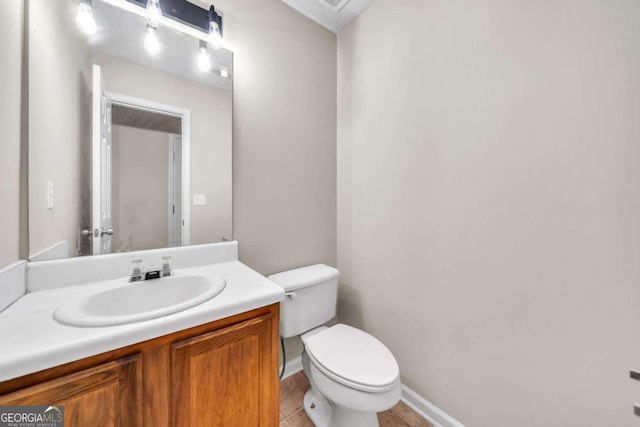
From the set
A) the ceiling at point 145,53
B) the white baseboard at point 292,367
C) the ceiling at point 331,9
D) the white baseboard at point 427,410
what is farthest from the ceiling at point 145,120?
the white baseboard at point 427,410

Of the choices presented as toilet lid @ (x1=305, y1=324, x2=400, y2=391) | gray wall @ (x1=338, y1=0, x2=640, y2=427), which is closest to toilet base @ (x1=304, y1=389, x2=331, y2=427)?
toilet lid @ (x1=305, y1=324, x2=400, y2=391)

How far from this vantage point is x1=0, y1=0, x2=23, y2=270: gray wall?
74 centimetres

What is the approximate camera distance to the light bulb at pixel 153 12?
1080mm

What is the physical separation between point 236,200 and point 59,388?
0.95m

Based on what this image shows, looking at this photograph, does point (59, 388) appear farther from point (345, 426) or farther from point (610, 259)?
point (610, 259)

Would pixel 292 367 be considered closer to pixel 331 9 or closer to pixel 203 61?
pixel 203 61

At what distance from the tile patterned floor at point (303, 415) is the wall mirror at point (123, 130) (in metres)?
1.03

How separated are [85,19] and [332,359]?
Answer: 1.81 m

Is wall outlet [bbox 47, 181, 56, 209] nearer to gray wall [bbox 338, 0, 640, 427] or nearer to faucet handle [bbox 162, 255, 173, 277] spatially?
faucet handle [bbox 162, 255, 173, 277]

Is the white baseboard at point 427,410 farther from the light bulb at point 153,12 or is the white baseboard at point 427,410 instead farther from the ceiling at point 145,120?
the light bulb at point 153,12

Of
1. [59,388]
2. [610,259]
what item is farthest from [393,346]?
[59,388]

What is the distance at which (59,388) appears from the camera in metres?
0.56

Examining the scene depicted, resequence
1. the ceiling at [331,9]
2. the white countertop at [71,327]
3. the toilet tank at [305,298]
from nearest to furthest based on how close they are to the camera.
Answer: the white countertop at [71,327], the toilet tank at [305,298], the ceiling at [331,9]

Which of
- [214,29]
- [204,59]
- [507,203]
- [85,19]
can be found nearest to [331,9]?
[214,29]
